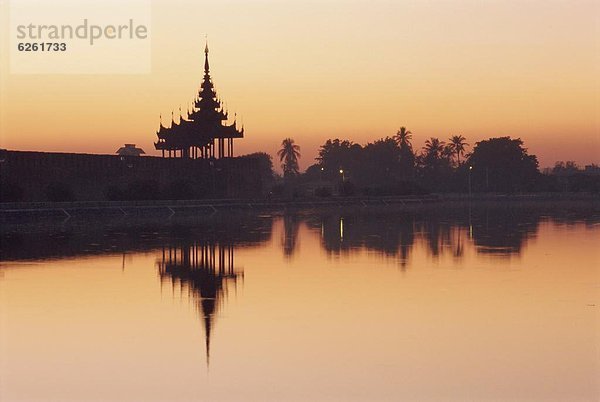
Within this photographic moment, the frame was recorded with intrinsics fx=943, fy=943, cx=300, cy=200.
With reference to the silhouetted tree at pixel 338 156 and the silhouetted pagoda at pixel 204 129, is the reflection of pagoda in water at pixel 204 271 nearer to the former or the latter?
the silhouetted pagoda at pixel 204 129

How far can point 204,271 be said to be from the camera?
24828 millimetres

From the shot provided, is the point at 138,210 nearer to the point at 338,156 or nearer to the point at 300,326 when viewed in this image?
the point at 300,326

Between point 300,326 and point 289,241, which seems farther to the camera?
point 289,241

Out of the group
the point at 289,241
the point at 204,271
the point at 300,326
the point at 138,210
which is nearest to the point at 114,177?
the point at 138,210

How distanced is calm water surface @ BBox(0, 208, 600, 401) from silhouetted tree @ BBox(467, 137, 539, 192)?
471 ft

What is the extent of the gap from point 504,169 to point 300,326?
16120 centimetres

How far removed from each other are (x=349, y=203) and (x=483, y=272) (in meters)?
81.9

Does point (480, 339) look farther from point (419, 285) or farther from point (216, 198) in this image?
point (216, 198)

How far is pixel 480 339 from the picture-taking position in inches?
550

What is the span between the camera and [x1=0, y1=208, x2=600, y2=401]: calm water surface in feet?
36.1

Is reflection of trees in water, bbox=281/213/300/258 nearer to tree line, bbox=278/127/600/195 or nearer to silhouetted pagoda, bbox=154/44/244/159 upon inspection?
silhouetted pagoda, bbox=154/44/244/159

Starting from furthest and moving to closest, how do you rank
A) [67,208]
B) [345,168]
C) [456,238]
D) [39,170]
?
[345,168] → [39,170] → [67,208] → [456,238]

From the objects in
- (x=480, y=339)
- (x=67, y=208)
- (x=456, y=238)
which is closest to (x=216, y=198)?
(x=67, y=208)

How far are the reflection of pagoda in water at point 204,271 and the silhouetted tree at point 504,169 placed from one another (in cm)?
14196
